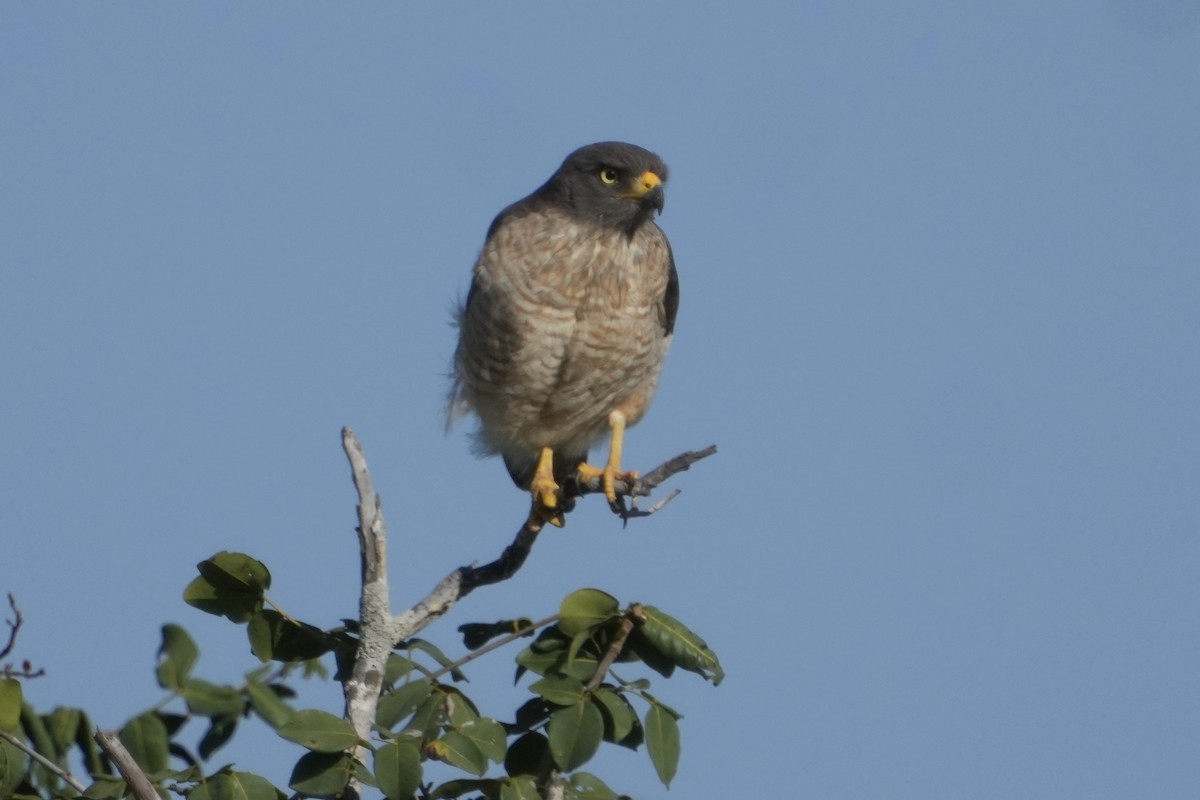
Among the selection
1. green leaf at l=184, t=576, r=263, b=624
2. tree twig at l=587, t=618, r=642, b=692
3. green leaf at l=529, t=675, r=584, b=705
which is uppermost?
tree twig at l=587, t=618, r=642, b=692

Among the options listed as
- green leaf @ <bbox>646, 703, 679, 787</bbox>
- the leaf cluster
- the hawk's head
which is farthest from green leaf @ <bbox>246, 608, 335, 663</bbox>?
the hawk's head

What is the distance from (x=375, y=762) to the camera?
3.52 meters

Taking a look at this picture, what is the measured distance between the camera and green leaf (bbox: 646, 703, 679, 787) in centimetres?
365

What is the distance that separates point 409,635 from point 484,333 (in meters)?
2.55

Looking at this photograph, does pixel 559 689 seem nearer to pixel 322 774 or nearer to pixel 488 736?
pixel 488 736

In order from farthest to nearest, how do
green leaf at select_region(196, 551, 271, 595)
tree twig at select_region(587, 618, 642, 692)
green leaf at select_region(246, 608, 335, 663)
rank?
green leaf at select_region(246, 608, 335, 663) < green leaf at select_region(196, 551, 271, 595) < tree twig at select_region(587, 618, 642, 692)

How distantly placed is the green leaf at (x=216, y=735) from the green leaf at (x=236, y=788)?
299mm

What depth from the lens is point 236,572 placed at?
13.2ft

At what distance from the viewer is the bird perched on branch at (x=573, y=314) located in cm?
670

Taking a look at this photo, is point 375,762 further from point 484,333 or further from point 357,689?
point 484,333

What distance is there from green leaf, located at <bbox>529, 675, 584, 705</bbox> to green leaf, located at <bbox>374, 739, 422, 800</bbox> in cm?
32

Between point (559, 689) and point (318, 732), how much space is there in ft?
1.87

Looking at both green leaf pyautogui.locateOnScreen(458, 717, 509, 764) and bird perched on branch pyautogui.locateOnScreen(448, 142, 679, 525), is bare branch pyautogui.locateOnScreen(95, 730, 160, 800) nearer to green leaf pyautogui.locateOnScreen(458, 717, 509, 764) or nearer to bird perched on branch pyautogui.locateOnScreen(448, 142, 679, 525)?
green leaf pyautogui.locateOnScreen(458, 717, 509, 764)

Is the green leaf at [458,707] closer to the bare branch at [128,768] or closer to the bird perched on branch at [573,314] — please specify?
the bare branch at [128,768]
